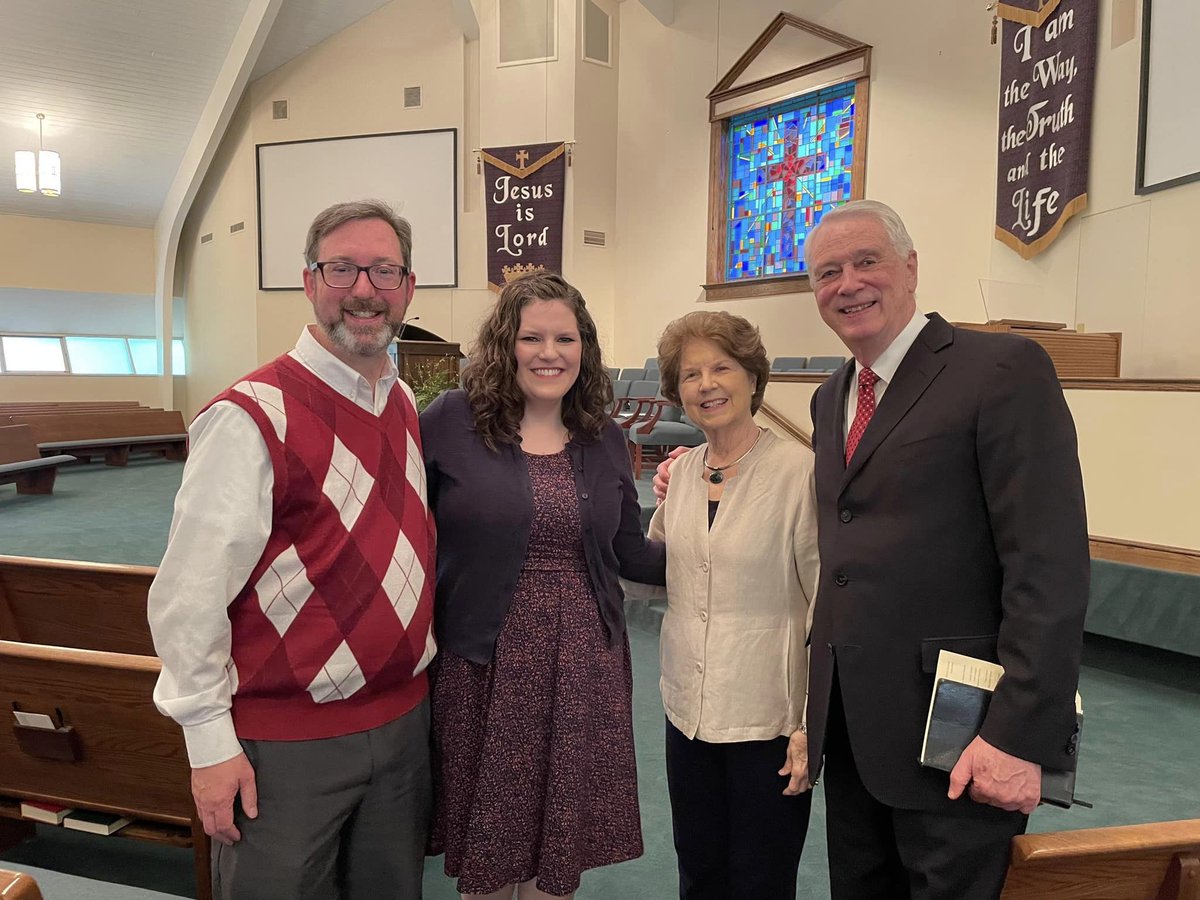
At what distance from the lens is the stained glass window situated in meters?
7.78

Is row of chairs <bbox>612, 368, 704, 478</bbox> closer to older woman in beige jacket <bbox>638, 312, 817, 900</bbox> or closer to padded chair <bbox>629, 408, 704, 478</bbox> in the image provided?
padded chair <bbox>629, 408, 704, 478</bbox>

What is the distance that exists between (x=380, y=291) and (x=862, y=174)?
7125mm

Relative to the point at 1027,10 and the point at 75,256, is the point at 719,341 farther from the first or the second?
the point at 75,256

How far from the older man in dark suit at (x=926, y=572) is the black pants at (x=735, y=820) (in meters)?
0.10

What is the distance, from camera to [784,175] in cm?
830

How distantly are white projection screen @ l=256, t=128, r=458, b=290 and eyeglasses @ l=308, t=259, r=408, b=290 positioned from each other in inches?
351

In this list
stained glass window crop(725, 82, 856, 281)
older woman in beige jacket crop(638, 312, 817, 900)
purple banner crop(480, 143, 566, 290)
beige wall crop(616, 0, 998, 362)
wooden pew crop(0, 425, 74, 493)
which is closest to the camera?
older woman in beige jacket crop(638, 312, 817, 900)

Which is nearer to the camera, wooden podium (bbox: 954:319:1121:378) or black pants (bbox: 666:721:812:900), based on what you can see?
black pants (bbox: 666:721:812:900)

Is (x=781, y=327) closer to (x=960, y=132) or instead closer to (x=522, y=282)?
(x=960, y=132)

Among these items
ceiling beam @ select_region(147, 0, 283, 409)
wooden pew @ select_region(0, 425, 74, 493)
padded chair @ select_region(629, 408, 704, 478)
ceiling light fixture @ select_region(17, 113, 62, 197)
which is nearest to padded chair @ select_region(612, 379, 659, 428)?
padded chair @ select_region(629, 408, 704, 478)

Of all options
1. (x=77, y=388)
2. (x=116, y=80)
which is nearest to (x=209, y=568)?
(x=116, y=80)

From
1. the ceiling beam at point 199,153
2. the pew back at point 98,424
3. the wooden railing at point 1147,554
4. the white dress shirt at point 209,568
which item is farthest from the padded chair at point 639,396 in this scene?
the pew back at point 98,424

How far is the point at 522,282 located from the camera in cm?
149

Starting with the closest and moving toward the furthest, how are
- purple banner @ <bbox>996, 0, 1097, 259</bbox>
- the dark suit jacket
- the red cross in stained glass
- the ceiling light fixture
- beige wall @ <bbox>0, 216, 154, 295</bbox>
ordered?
the dark suit jacket
purple banner @ <bbox>996, 0, 1097, 259</bbox>
the red cross in stained glass
the ceiling light fixture
beige wall @ <bbox>0, 216, 154, 295</bbox>
